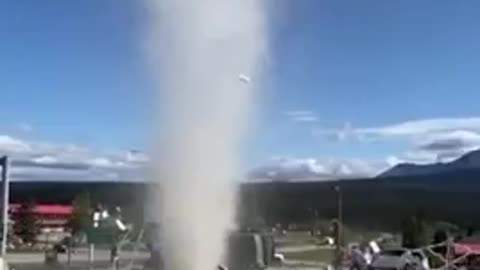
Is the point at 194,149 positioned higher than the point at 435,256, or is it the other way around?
the point at 194,149

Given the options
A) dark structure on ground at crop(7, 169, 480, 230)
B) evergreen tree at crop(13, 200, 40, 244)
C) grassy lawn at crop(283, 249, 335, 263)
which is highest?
dark structure on ground at crop(7, 169, 480, 230)

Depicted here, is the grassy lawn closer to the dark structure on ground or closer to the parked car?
the parked car

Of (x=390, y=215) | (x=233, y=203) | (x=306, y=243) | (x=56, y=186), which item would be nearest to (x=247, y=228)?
(x=233, y=203)

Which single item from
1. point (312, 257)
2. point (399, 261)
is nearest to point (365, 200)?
point (312, 257)

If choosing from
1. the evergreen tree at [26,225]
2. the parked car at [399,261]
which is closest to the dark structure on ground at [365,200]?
the evergreen tree at [26,225]

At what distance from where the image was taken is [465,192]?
162625mm

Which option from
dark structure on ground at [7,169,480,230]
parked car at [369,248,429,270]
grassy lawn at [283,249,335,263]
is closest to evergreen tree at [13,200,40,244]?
dark structure on ground at [7,169,480,230]

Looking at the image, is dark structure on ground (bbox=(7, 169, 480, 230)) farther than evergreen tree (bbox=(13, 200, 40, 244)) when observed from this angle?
Yes

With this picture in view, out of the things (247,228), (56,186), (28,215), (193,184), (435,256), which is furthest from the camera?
(56,186)

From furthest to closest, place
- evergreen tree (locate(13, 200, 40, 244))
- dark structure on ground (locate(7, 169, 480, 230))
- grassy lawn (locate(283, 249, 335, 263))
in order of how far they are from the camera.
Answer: dark structure on ground (locate(7, 169, 480, 230))
evergreen tree (locate(13, 200, 40, 244))
grassy lawn (locate(283, 249, 335, 263))

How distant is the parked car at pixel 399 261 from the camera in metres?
40.1

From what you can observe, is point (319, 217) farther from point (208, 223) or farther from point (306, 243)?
point (208, 223)

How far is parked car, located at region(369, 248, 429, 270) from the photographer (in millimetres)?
40125

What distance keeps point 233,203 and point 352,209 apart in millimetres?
103911
